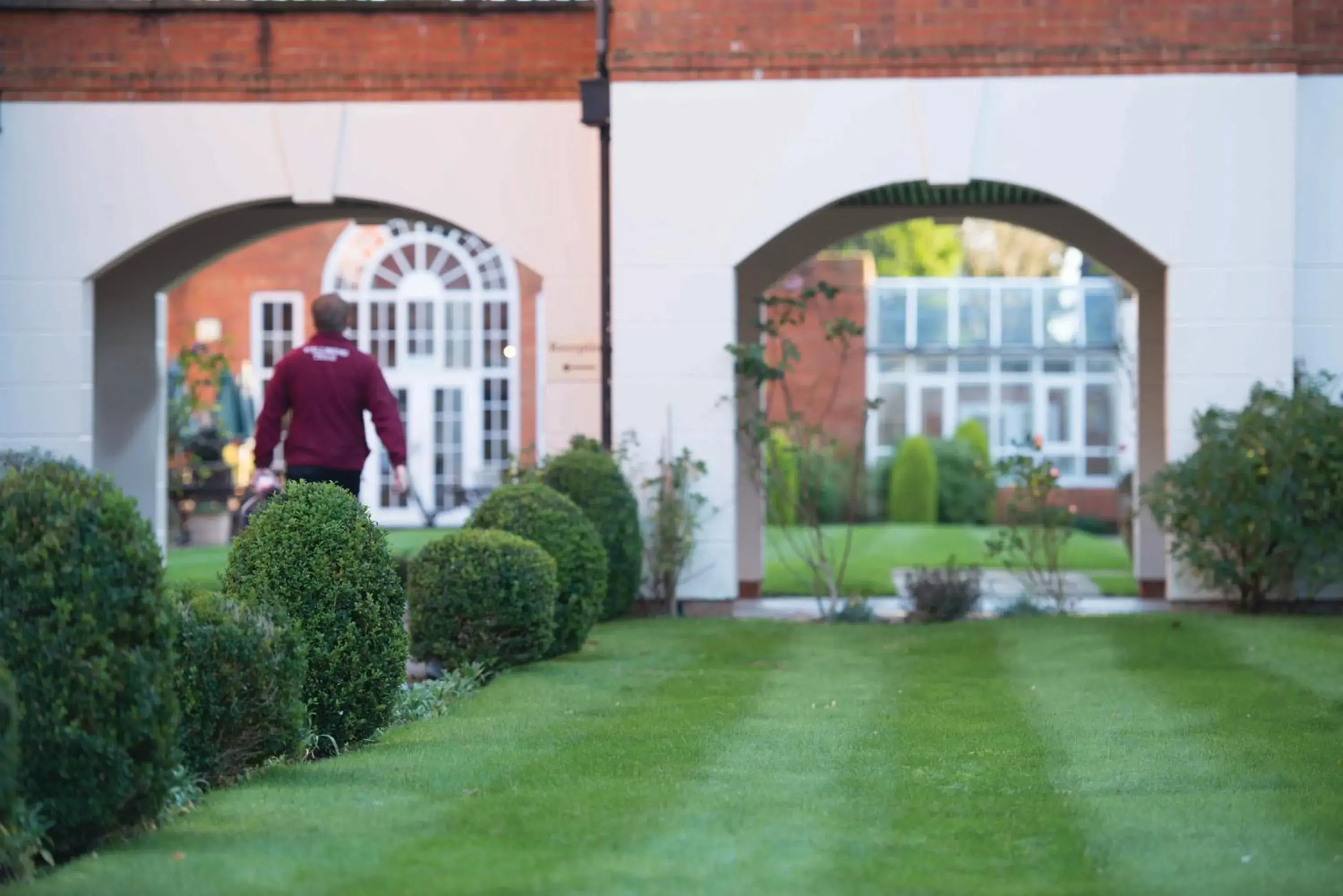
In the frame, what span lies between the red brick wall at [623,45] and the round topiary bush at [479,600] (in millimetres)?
4538

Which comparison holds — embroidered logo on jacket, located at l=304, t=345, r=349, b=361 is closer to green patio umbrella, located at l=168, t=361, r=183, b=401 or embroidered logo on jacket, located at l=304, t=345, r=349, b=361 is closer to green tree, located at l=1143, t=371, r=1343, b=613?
green tree, located at l=1143, t=371, r=1343, b=613

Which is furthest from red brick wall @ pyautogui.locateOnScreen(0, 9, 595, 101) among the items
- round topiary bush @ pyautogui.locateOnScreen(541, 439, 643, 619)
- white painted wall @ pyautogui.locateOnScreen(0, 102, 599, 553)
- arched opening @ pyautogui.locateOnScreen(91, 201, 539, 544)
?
arched opening @ pyautogui.locateOnScreen(91, 201, 539, 544)

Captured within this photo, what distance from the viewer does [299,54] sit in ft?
44.8

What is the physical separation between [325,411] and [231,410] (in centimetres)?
1486

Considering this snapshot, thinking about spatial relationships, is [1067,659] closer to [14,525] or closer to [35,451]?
[35,451]

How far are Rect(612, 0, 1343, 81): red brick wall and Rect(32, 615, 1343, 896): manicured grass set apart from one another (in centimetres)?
473

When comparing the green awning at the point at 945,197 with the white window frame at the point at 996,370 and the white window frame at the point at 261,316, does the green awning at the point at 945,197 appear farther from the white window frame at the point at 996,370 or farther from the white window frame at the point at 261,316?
the white window frame at the point at 996,370

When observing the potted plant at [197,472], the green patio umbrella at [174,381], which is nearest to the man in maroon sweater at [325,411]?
the potted plant at [197,472]

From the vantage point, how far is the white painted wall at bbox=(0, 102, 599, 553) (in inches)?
537

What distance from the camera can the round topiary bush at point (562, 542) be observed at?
402 inches

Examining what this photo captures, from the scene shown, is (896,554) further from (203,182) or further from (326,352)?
(326,352)

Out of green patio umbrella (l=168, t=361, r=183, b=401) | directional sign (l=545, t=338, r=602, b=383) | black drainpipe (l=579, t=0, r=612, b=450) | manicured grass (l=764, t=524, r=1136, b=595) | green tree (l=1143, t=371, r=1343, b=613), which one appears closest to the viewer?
green tree (l=1143, t=371, r=1343, b=613)

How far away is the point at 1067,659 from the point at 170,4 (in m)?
7.92

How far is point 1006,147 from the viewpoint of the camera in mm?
12727
